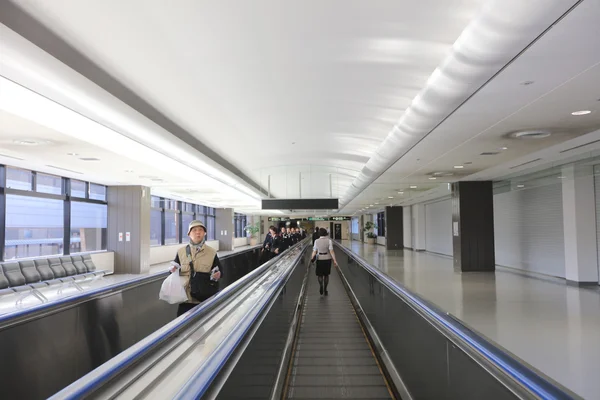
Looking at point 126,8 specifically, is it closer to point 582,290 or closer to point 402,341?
point 402,341

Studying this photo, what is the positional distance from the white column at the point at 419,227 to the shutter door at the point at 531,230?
445 inches

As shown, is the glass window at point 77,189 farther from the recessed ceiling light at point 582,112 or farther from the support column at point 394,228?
the support column at point 394,228

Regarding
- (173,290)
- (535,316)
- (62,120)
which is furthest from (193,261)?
(535,316)

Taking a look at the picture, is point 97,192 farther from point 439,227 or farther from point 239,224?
point 239,224

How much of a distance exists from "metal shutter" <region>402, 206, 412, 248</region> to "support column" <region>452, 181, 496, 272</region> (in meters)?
15.8

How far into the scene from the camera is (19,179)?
13219 mm

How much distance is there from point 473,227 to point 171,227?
17.8m

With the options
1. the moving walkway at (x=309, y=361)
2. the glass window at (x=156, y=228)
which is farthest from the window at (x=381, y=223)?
the moving walkway at (x=309, y=361)

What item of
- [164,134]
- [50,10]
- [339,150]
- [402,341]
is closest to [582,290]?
[339,150]

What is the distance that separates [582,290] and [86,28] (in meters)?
12.1

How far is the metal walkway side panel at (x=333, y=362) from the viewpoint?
4.54 metres

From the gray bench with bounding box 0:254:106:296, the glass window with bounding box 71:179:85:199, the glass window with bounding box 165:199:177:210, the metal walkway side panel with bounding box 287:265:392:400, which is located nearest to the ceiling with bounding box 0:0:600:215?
the gray bench with bounding box 0:254:106:296

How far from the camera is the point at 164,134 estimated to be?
8.48 meters

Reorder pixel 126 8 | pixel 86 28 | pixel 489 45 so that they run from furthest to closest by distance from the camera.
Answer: pixel 86 28
pixel 126 8
pixel 489 45
